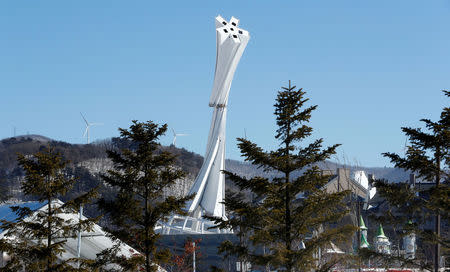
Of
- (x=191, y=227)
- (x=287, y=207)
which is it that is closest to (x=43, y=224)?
(x=287, y=207)

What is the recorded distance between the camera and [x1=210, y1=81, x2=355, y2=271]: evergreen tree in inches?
706

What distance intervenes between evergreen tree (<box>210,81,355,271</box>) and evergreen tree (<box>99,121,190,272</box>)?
2.25 meters

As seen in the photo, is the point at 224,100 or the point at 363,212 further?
the point at 363,212

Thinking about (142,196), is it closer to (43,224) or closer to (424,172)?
(43,224)

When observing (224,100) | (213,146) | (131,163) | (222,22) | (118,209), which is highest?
(222,22)

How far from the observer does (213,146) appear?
47.7 meters

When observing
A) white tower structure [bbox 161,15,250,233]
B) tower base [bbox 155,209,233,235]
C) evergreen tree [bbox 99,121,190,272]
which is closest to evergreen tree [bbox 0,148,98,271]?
evergreen tree [bbox 99,121,190,272]

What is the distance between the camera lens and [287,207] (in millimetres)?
18625

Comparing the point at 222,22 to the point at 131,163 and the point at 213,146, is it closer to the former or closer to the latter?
the point at 213,146

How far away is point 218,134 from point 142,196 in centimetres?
2740

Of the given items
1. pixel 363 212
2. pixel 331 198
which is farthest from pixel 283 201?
pixel 363 212

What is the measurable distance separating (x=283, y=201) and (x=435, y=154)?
439 centimetres

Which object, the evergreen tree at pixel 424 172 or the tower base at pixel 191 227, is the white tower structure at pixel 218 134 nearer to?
the tower base at pixel 191 227

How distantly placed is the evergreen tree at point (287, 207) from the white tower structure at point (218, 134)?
2475cm
